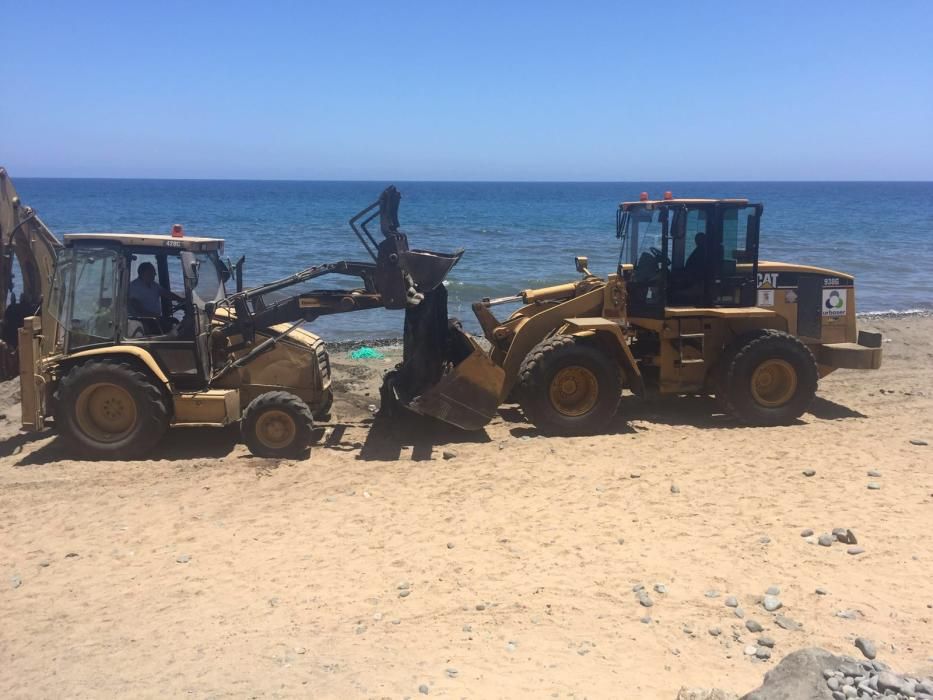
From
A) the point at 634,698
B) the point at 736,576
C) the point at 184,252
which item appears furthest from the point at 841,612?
the point at 184,252

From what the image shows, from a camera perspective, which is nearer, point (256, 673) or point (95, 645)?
point (256, 673)

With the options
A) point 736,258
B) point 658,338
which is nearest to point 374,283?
point 658,338

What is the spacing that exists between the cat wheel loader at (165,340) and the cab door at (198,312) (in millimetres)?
14

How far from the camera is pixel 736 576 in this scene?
5.93 meters

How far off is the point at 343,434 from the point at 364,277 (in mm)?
1958

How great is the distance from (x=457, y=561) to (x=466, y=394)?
124 inches

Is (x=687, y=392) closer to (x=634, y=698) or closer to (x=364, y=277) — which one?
(x=364, y=277)

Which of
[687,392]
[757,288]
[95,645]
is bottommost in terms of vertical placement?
[95,645]

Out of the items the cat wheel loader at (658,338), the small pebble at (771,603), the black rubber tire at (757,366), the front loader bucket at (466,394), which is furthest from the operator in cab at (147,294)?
the small pebble at (771,603)

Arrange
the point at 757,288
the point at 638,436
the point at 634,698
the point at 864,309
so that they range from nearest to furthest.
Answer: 1. the point at 634,698
2. the point at 638,436
3. the point at 757,288
4. the point at 864,309

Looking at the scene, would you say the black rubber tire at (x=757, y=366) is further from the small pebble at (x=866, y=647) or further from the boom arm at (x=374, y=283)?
the small pebble at (x=866, y=647)

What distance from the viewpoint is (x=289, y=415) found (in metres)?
8.75

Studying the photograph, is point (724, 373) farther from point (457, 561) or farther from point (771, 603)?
point (457, 561)

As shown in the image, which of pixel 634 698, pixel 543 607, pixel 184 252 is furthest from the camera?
pixel 184 252
